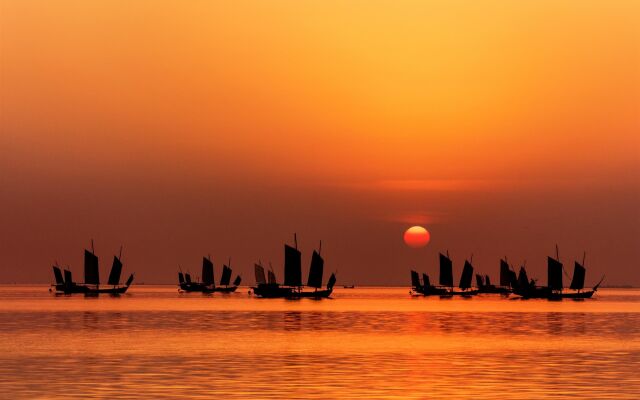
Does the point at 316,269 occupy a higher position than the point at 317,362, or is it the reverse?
the point at 316,269

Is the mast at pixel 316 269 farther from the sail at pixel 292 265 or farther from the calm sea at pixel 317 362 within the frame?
the calm sea at pixel 317 362

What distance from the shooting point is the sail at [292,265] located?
186 m

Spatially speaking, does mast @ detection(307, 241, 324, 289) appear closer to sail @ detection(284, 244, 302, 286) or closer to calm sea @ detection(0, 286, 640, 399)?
sail @ detection(284, 244, 302, 286)

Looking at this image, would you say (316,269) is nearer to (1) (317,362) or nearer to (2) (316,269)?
(2) (316,269)

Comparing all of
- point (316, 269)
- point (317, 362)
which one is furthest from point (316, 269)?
point (317, 362)

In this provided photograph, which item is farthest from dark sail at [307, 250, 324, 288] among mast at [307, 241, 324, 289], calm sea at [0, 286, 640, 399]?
calm sea at [0, 286, 640, 399]

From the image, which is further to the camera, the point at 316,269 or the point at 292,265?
the point at 316,269

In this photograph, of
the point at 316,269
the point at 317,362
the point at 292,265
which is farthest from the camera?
the point at 316,269

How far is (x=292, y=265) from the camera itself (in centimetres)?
18812

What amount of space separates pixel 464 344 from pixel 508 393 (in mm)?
33904

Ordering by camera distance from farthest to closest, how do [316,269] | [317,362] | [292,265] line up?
[316,269]
[292,265]
[317,362]

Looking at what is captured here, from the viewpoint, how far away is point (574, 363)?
61812 millimetres

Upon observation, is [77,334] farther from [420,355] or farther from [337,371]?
[337,371]

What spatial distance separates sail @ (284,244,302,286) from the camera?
18588 centimetres
